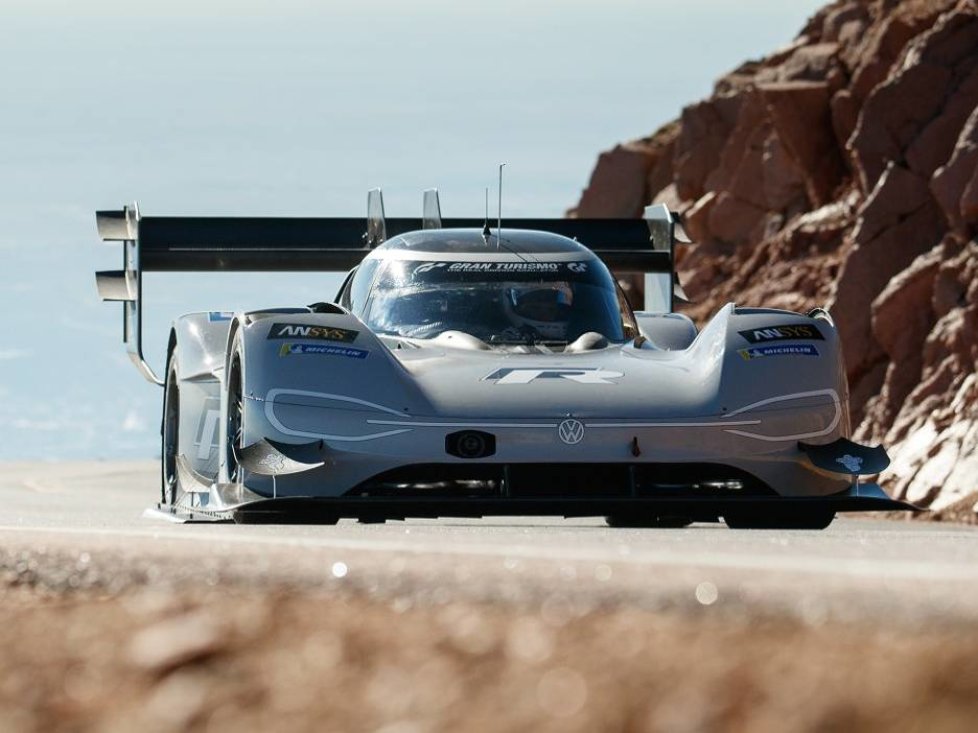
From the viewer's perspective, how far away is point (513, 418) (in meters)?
9.16

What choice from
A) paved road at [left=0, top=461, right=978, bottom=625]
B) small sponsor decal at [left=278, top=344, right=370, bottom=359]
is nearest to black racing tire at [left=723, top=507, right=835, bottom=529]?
small sponsor decal at [left=278, top=344, right=370, bottom=359]

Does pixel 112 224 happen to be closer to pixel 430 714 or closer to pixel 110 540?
pixel 110 540

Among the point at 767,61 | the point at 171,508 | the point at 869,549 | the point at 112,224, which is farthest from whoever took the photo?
the point at 767,61

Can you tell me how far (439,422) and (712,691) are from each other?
6.56 metres

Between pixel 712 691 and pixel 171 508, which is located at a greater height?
pixel 712 691

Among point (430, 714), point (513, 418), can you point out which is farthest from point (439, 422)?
point (430, 714)

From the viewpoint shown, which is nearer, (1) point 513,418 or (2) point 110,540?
(2) point 110,540

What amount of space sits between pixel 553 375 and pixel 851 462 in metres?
1.52

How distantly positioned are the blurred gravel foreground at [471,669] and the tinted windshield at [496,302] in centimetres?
737

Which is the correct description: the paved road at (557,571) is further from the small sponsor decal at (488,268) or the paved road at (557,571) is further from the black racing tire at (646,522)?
the black racing tire at (646,522)

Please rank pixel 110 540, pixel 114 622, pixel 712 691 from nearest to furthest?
pixel 712 691
pixel 114 622
pixel 110 540

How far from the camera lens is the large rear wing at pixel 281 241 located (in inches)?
581

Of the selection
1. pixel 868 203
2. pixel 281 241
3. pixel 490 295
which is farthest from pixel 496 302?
pixel 868 203

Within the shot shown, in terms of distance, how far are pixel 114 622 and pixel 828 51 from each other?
3782 centimetres
